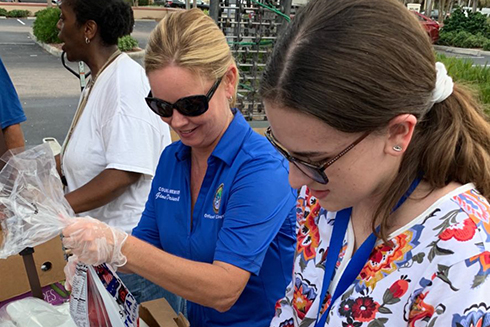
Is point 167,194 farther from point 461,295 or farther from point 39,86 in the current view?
point 39,86

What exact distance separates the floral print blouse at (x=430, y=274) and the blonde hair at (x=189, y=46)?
737 mm

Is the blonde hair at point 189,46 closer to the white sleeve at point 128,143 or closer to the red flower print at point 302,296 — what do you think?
the white sleeve at point 128,143

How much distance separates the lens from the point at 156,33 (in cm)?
152

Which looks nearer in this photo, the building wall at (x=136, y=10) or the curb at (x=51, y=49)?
the curb at (x=51, y=49)

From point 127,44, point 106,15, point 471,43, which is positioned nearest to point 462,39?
point 471,43

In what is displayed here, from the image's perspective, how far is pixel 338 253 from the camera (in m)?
1.15

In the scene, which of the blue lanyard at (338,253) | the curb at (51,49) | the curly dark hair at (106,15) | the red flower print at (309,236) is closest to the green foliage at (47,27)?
the curb at (51,49)

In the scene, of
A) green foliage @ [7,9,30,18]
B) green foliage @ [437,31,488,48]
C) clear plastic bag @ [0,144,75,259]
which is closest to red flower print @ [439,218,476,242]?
clear plastic bag @ [0,144,75,259]

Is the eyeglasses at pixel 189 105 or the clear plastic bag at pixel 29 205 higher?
the eyeglasses at pixel 189 105

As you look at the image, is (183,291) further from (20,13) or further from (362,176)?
(20,13)

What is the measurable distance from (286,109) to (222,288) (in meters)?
0.65

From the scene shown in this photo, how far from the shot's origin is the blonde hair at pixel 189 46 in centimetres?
144

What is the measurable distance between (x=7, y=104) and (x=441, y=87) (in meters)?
2.23

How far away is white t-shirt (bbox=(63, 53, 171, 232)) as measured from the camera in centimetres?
188
